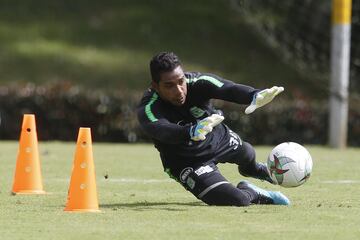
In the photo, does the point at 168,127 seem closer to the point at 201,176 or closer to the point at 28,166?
the point at 201,176

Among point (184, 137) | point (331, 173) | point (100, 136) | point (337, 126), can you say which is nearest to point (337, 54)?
point (337, 126)

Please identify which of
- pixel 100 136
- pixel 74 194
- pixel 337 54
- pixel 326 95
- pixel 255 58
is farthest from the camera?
pixel 255 58

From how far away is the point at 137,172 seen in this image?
1359 centimetres

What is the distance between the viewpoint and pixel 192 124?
9.42m

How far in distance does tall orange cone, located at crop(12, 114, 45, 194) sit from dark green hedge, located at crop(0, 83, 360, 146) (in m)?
10.9

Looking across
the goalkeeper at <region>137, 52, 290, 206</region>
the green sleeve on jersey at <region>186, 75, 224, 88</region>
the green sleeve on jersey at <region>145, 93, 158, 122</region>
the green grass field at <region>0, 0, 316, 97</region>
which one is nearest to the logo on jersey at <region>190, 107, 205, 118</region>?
the goalkeeper at <region>137, 52, 290, 206</region>

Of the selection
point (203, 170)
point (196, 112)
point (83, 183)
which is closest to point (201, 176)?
point (203, 170)

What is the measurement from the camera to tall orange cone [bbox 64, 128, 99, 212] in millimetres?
8797

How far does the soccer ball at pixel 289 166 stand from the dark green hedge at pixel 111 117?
40.1 feet

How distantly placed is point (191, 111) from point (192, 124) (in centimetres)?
23

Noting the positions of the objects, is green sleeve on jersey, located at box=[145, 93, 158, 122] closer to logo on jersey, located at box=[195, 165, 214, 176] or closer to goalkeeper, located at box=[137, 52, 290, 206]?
goalkeeper, located at box=[137, 52, 290, 206]

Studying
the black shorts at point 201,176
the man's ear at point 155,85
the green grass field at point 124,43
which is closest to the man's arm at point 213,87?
the man's ear at point 155,85

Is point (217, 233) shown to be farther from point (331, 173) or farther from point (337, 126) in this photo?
point (337, 126)

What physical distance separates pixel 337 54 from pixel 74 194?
12687mm
